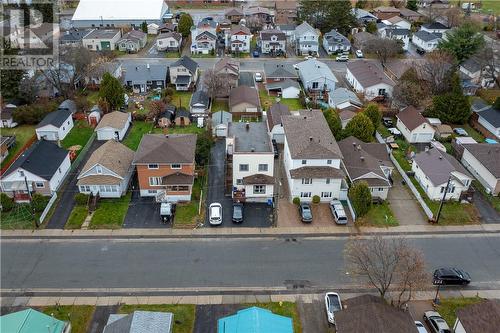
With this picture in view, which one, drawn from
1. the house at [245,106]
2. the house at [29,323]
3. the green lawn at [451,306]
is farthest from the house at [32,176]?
the green lawn at [451,306]

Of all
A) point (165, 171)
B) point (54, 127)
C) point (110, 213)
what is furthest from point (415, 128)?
point (54, 127)

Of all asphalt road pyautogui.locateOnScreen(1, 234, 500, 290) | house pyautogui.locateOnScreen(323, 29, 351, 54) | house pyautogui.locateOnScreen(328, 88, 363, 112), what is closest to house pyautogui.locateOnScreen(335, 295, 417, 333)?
asphalt road pyautogui.locateOnScreen(1, 234, 500, 290)

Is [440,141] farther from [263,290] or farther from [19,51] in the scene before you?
[19,51]

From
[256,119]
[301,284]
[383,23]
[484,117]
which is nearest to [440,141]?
[484,117]

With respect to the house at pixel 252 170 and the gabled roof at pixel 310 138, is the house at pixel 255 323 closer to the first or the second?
the house at pixel 252 170

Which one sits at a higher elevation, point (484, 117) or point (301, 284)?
point (484, 117)

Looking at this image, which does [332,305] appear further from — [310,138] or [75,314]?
[310,138]

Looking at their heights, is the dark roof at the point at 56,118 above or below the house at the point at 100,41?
below
